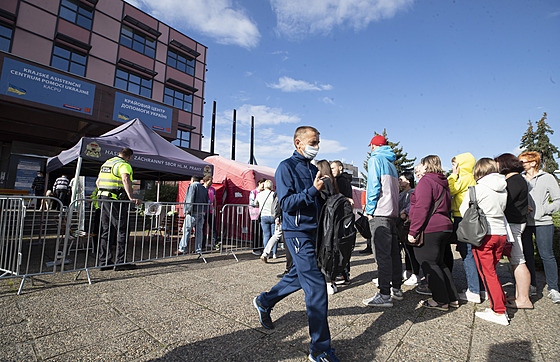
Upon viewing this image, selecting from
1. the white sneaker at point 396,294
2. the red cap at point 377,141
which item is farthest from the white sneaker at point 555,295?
the red cap at point 377,141

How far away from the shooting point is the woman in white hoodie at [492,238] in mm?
2836

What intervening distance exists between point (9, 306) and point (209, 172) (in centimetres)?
537

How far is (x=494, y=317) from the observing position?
2.81 meters

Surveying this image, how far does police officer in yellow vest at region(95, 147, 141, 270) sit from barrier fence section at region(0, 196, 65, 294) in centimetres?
60

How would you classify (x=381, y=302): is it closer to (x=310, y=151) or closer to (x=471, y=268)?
(x=471, y=268)

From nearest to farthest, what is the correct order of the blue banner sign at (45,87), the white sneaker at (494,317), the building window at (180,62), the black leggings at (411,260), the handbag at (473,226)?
the white sneaker at (494,317) < the handbag at (473,226) < the black leggings at (411,260) < the blue banner sign at (45,87) < the building window at (180,62)

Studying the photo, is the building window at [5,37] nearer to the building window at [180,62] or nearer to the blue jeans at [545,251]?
the building window at [180,62]

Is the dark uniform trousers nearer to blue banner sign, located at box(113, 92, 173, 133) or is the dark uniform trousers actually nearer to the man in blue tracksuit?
Answer: the man in blue tracksuit

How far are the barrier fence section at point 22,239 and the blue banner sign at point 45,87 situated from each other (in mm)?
7760

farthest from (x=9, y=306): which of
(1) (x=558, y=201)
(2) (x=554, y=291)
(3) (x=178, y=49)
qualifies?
(3) (x=178, y=49)

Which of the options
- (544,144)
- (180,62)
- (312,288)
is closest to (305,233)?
(312,288)

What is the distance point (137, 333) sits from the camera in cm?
238

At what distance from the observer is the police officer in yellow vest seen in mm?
4559

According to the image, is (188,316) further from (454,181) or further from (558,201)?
(558,201)
